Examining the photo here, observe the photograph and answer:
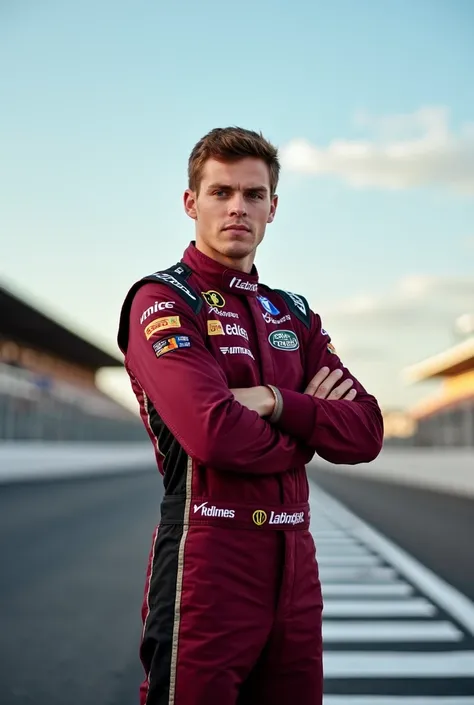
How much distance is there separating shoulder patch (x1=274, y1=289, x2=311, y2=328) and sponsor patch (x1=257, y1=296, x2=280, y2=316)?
8 cm

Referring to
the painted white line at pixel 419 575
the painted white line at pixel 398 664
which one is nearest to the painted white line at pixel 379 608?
the painted white line at pixel 419 575

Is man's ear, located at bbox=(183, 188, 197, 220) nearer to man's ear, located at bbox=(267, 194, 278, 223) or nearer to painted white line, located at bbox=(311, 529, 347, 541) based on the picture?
man's ear, located at bbox=(267, 194, 278, 223)

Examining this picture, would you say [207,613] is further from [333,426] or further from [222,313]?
[222,313]

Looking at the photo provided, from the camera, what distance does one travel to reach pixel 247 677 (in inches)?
89.6

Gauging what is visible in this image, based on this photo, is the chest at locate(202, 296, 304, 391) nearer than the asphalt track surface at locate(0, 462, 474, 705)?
Yes

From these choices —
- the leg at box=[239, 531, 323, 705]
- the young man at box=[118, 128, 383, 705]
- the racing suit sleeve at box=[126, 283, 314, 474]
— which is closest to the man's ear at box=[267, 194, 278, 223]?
the young man at box=[118, 128, 383, 705]

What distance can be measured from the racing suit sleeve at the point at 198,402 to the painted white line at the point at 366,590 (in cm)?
522

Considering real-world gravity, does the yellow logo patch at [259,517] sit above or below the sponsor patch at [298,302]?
below

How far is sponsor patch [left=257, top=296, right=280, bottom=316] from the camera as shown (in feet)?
8.73

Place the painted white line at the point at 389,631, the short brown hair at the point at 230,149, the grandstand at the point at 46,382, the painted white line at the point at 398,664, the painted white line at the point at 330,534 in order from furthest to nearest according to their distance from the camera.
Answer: the grandstand at the point at 46,382, the painted white line at the point at 330,534, the painted white line at the point at 389,631, the painted white line at the point at 398,664, the short brown hair at the point at 230,149

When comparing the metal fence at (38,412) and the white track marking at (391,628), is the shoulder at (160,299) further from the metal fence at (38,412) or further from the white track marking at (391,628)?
the metal fence at (38,412)

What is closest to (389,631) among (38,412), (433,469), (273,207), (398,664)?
(398,664)

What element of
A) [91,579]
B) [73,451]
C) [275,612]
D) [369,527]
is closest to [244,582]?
[275,612]

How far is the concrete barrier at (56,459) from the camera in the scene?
2142 centimetres
